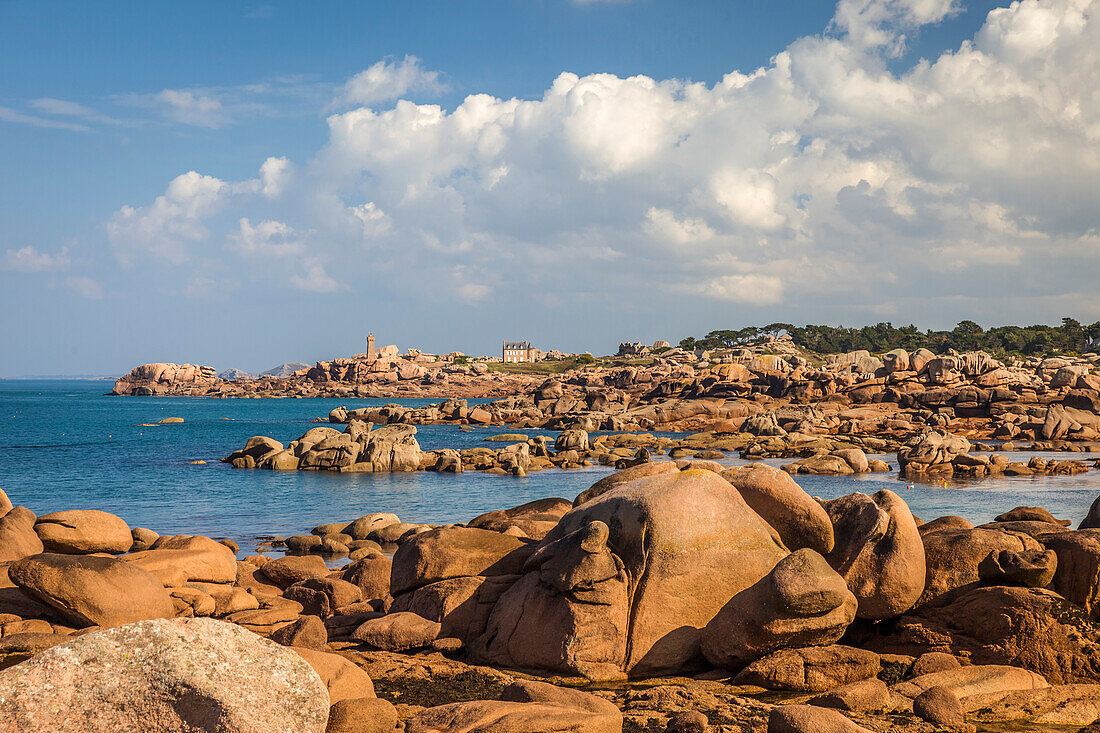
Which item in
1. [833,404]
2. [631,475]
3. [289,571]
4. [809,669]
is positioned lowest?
[289,571]

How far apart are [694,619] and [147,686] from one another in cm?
754

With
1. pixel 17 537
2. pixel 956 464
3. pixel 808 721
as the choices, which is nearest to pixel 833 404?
pixel 956 464

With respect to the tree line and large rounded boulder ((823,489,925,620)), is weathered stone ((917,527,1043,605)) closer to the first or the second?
large rounded boulder ((823,489,925,620))

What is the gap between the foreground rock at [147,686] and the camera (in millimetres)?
6207

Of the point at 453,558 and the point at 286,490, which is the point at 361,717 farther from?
the point at 286,490

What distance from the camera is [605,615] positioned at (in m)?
11.5

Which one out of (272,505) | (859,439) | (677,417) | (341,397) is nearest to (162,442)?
(272,505)

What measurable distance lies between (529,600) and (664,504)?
2.53m

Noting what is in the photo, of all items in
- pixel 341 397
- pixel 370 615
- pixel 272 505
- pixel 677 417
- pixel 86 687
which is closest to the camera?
pixel 86 687

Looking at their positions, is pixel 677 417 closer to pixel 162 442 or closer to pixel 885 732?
pixel 162 442

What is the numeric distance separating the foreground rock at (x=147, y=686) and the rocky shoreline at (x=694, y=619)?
1464 millimetres

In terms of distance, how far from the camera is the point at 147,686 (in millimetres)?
6328

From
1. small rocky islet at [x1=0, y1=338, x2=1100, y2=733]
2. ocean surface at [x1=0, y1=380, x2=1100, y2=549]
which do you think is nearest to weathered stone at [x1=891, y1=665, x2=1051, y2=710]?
small rocky islet at [x1=0, y1=338, x2=1100, y2=733]

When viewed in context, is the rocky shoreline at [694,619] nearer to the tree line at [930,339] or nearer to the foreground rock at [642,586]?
the foreground rock at [642,586]
